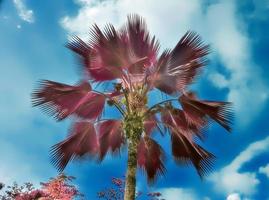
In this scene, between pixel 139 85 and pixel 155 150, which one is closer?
pixel 139 85

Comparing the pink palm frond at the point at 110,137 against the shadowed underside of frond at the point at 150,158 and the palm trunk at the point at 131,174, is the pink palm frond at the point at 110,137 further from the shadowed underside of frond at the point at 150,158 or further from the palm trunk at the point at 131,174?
the palm trunk at the point at 131,174

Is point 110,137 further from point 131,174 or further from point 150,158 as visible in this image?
point 131,174

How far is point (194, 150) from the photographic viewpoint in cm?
1050

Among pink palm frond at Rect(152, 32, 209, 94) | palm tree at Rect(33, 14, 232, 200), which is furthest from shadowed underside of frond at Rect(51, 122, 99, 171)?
pink palm frond at Rect(152, 32, 209, 94)

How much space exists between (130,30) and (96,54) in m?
1.13

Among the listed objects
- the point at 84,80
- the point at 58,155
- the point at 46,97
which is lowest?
the point at 58,155

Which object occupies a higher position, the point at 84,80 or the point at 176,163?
the point at 84,80

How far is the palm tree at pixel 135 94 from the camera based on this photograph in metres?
10.1

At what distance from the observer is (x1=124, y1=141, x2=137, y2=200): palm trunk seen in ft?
30.1

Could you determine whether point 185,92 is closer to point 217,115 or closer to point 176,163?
point 217,115

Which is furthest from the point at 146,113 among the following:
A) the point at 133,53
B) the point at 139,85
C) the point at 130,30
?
the point at 130,30

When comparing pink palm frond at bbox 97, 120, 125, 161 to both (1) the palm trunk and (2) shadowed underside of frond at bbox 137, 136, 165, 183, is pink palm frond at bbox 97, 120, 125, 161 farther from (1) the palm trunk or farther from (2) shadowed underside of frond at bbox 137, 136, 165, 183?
(1) the palm trunk

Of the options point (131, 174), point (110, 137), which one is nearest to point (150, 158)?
point (110, 137)

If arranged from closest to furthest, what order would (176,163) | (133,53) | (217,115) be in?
(217,115)
(133,53)
(176,163)
